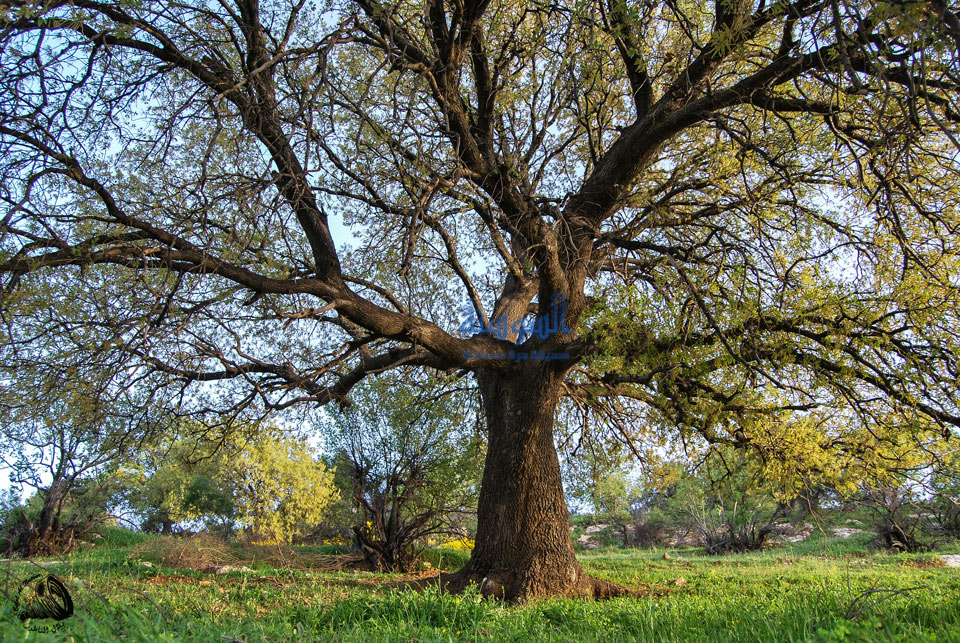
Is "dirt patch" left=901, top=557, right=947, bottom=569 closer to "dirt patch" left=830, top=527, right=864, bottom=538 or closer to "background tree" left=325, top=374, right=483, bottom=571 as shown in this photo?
"dirt patch" left=830, top=527, right=864, bottom=538

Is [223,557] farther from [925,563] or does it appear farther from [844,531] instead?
[844,531]

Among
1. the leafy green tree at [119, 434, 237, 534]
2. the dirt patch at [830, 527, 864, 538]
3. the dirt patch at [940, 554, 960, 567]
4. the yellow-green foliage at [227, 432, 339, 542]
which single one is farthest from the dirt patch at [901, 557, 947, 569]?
the leafy green tree at [119, 434, 237, 534]

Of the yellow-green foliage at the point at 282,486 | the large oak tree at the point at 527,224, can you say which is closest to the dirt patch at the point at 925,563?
the large oak tree at the point at 527,224

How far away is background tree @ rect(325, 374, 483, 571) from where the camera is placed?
10.6 m

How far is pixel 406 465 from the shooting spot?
11.3 m

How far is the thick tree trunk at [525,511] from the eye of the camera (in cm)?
659

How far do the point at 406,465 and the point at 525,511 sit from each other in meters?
A: 4.84

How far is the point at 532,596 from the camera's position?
20.6 feet

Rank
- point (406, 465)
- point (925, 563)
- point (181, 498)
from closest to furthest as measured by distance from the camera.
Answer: point (925, 563)
point (406, 465)
point (181, 498)

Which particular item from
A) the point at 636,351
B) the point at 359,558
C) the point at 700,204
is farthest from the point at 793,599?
the point at 359,558

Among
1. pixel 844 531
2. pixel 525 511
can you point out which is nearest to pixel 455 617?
pixel 525 511

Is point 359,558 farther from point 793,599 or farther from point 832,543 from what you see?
point 832,543

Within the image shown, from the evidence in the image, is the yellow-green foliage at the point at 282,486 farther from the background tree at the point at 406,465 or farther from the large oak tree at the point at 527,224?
the large oak tree at the point at 527,224

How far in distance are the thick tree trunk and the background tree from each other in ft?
9.86
